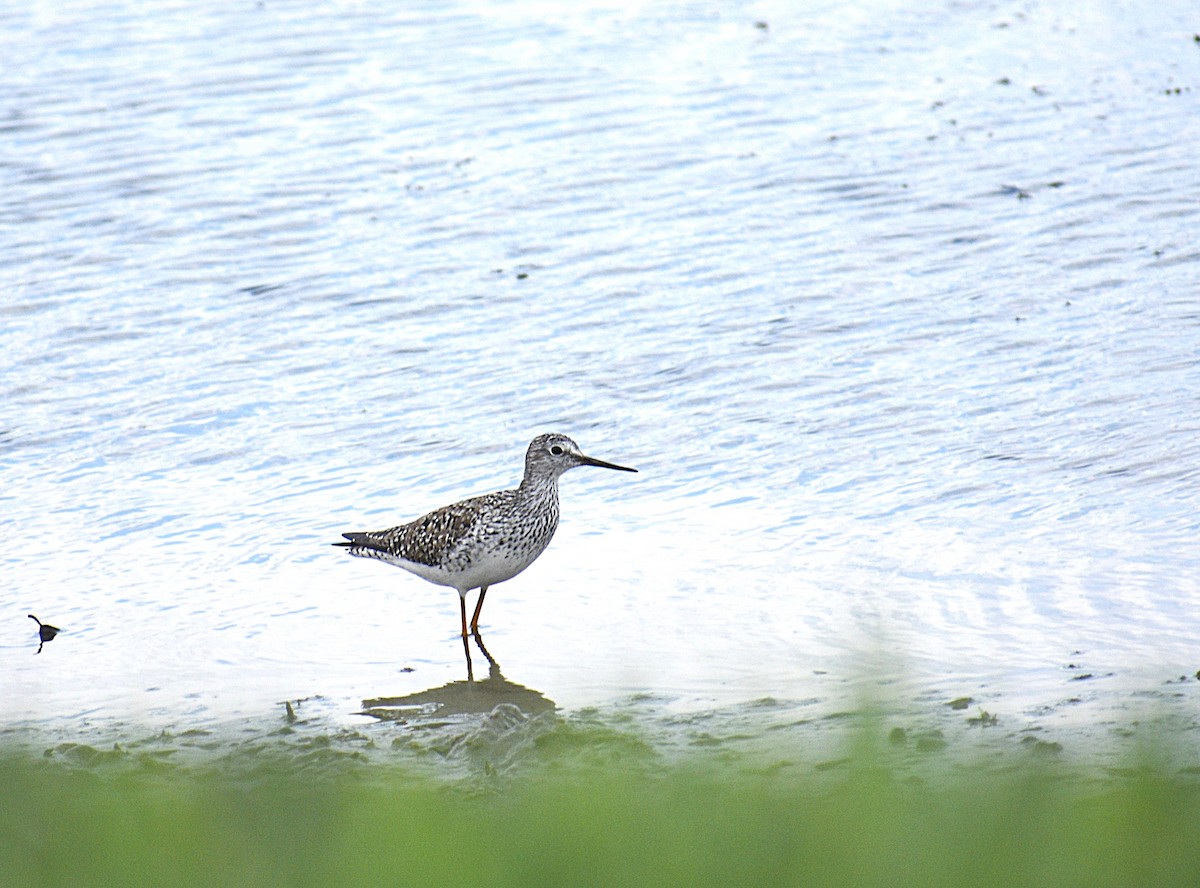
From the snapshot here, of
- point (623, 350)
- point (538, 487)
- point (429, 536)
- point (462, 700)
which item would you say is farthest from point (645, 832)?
point (623, 350)

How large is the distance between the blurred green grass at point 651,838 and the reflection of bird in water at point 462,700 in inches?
177

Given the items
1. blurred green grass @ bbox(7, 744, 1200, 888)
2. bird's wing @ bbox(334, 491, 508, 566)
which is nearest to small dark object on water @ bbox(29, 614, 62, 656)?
bird's wing @ bbox(334, 491, 508, 566)

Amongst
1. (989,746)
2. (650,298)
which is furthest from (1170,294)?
(989,746)

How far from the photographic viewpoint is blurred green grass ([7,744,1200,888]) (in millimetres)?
3775

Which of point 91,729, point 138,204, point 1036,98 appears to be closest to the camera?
point 91,729

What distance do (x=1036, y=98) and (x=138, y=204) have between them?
10.9 meters

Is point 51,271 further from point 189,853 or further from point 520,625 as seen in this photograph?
point 189,853

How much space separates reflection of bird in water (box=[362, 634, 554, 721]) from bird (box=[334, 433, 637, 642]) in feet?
2.15

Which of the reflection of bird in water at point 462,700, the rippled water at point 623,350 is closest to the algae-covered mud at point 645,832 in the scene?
the rippled water at point 623,350

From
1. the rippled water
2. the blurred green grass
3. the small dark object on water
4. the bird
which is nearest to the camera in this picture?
the blurred green grass

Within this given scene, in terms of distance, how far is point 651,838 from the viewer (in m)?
3.88

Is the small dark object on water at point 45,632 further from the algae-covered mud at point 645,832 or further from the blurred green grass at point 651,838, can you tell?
the blurred green grass at point 651,838

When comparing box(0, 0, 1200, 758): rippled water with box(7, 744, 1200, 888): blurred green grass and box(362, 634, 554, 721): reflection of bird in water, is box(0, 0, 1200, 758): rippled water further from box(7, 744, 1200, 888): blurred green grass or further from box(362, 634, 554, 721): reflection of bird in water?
box(7, 744, 1200, 888): blurred green grass

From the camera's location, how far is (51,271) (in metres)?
17.5
